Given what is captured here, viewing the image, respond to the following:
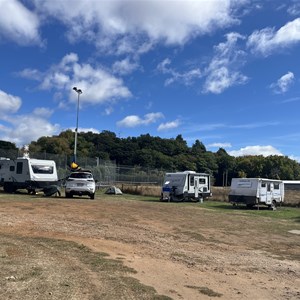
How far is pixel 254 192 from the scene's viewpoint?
98.1 feet

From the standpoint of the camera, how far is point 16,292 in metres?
5.94

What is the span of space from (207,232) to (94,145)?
97672 mm

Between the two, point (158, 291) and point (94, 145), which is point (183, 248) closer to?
point (158, 291)

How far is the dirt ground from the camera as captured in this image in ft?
21.6

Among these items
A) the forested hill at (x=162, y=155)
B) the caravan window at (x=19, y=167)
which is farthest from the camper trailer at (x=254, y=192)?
the forested hill at (x=162, y=155)

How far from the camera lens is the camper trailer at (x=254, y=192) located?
1179 inches

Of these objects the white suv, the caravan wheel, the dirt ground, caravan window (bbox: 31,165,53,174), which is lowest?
the dirt ground

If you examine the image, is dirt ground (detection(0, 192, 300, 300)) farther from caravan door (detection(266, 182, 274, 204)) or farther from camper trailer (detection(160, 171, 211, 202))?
camper trailer (detection(160, 171, 211, 202))

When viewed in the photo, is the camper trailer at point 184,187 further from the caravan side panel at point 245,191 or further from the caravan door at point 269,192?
the caravan door at point 269,192

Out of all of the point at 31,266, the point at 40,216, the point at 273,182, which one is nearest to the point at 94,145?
the point at 273,182

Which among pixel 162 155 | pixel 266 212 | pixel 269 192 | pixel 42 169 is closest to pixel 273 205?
pixel 269 192

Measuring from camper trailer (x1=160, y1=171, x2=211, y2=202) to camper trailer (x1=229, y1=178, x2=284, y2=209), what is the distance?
14.1 ft

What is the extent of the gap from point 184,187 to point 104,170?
17.0 meters

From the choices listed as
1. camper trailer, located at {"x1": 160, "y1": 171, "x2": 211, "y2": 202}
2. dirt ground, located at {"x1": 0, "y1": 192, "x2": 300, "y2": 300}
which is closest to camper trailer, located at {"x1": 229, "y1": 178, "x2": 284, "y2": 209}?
camper trailer, located at {"x1": 160, "y1": 171, "x2": 211, "y2": 202}
